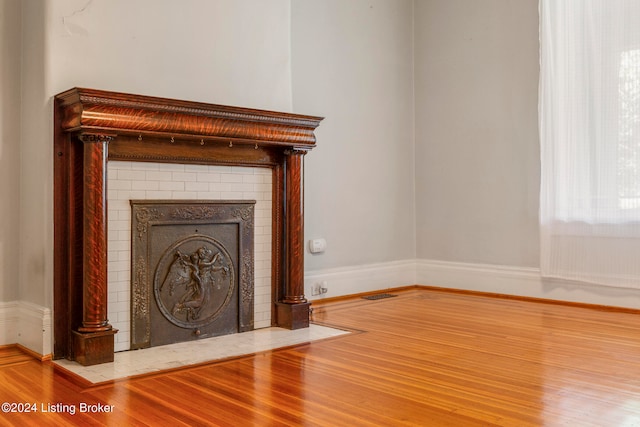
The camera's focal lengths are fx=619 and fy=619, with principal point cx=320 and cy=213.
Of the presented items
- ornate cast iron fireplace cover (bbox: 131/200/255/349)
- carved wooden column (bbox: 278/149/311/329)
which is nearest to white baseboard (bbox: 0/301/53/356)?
ornate cast iron fireplace cover (bbox: 131/200/255/349)

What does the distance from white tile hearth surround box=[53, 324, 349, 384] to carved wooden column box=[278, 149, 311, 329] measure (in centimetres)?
12

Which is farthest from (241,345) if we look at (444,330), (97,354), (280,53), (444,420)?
(280,53)

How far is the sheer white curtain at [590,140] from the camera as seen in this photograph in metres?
4.52

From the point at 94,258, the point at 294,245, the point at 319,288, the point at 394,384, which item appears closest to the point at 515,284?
the point at 319,288

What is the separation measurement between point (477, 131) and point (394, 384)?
3.39 m

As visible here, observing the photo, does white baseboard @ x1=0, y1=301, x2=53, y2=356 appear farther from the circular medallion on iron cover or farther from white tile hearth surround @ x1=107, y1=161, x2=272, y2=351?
the circular medallion on iron cover

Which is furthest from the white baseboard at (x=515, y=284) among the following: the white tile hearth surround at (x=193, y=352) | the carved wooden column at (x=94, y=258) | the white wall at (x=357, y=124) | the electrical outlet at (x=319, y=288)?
the carved wooden column at (x=94, y=258)

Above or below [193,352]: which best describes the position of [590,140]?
above

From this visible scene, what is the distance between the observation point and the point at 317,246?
497cm

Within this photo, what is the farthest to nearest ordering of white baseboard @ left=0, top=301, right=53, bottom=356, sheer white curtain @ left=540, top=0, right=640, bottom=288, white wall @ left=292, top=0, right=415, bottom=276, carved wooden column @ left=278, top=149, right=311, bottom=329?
white wall @ left=292, top=0, right=415, bottom=276 → sheer white curtain @ left=540, top=0, right=640, bottom=288 → carved wooden column @ left=278, top=149, right=311, bottom=329 → white baseboard @ left=0, top=301, right=53, bottom=356

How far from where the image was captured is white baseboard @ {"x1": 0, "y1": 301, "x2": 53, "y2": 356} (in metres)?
3.18

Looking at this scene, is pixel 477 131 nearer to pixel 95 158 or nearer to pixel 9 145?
pixel 95 158

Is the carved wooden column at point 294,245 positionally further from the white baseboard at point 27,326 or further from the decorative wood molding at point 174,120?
the white baseboard at point 27,326

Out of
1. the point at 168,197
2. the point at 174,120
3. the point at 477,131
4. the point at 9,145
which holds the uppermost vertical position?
the point at 477,131
